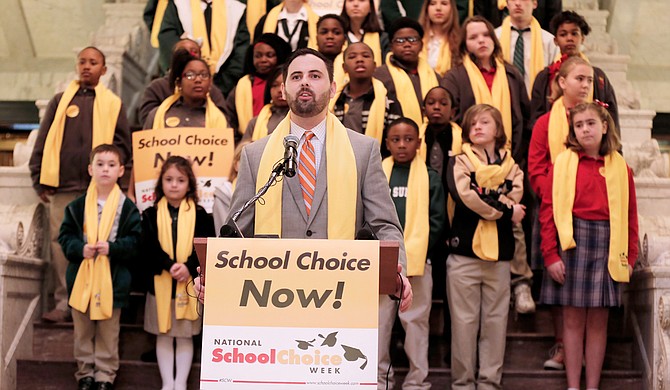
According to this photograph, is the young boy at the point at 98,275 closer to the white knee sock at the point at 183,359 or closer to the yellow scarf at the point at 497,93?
the white knee sock at the point at 183,359

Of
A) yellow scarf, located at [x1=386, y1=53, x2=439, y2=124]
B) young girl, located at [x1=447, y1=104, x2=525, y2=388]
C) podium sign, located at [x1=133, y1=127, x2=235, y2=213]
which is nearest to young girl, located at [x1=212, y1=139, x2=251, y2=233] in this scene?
podium sign, located at [x1=133, y1=127, x2=235, y2=213]

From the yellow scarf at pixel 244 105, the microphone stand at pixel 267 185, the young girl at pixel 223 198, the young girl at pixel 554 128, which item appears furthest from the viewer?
the yellow scarf at pixel 244 105

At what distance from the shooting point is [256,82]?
8312 mm

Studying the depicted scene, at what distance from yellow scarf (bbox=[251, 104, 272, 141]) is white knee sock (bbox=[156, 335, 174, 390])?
1.50m

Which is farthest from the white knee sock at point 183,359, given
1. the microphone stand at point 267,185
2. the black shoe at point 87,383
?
the microphone stand at point 267,185

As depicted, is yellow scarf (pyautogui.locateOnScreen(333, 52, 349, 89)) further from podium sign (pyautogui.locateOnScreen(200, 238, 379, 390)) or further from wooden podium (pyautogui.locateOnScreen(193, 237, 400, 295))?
podium sign (pyautogui.locateOnScreen(200, 238, 379, 390))

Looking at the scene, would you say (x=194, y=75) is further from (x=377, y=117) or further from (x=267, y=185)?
(x=267, y=185)

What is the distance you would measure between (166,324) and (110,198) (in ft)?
3.00

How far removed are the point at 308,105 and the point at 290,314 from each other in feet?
3.24

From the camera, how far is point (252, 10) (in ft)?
31.4

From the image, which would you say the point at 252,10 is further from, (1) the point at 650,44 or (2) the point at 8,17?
(1) the point at 650,44

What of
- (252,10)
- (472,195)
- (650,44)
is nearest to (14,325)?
(472,195)

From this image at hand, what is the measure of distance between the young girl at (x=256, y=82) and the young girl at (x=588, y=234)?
2.35 metres

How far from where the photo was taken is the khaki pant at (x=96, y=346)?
689cm
